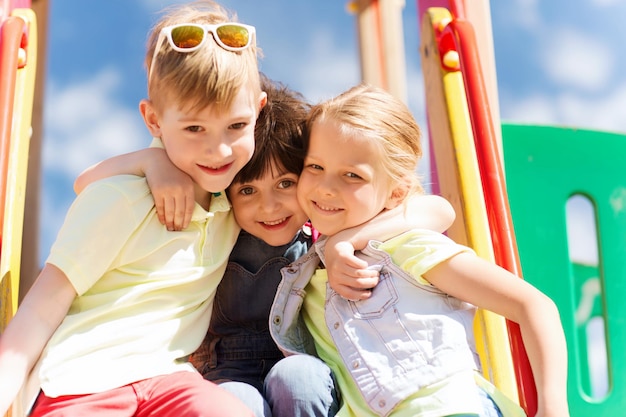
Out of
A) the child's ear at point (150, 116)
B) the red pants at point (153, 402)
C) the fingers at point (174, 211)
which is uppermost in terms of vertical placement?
the child's ear at point (150, 116)

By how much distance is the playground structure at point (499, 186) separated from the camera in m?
1.67

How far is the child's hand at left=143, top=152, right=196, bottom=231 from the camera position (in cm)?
158

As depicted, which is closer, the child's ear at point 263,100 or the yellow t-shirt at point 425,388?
the yellow t-shirt at point 425,388

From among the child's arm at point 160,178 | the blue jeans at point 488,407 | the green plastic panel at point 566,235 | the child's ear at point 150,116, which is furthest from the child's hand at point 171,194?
the green plastic panel at point 566,235

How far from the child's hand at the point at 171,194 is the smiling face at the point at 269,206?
0.15 m

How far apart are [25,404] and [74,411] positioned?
0.12 m

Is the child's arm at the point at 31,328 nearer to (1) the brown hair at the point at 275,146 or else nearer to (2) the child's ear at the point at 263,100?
(1) the brown hair at the point at 275,146

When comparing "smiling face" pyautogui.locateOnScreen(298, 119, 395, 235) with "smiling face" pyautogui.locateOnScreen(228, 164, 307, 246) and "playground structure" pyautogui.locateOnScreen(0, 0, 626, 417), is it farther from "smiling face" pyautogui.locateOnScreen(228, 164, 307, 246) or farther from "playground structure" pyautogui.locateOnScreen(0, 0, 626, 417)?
"playground structure" pyautogui.locateOnScreen(0, 0, 626, 417)

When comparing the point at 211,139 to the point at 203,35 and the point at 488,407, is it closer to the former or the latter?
the point at 203,35

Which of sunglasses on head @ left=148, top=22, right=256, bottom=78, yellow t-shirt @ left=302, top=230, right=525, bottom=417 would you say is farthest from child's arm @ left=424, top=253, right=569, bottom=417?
sunglasses on head @ left=148, top=22, right=256, bottom=78

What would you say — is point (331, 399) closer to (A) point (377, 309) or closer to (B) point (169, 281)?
(A) point (377, 309)

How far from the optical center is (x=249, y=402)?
1.46 m

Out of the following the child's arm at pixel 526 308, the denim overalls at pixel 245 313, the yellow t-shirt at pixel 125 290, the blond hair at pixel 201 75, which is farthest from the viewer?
the denim overalls at pixel 245 313

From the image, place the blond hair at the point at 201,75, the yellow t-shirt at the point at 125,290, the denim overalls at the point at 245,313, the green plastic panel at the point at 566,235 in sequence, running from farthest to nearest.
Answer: the green plastic panel at the point at 566,235, the denim overalls at the point at 245,313, the blond hair at the point at 201,75, the yellow t-shirt at the point at 125,290
